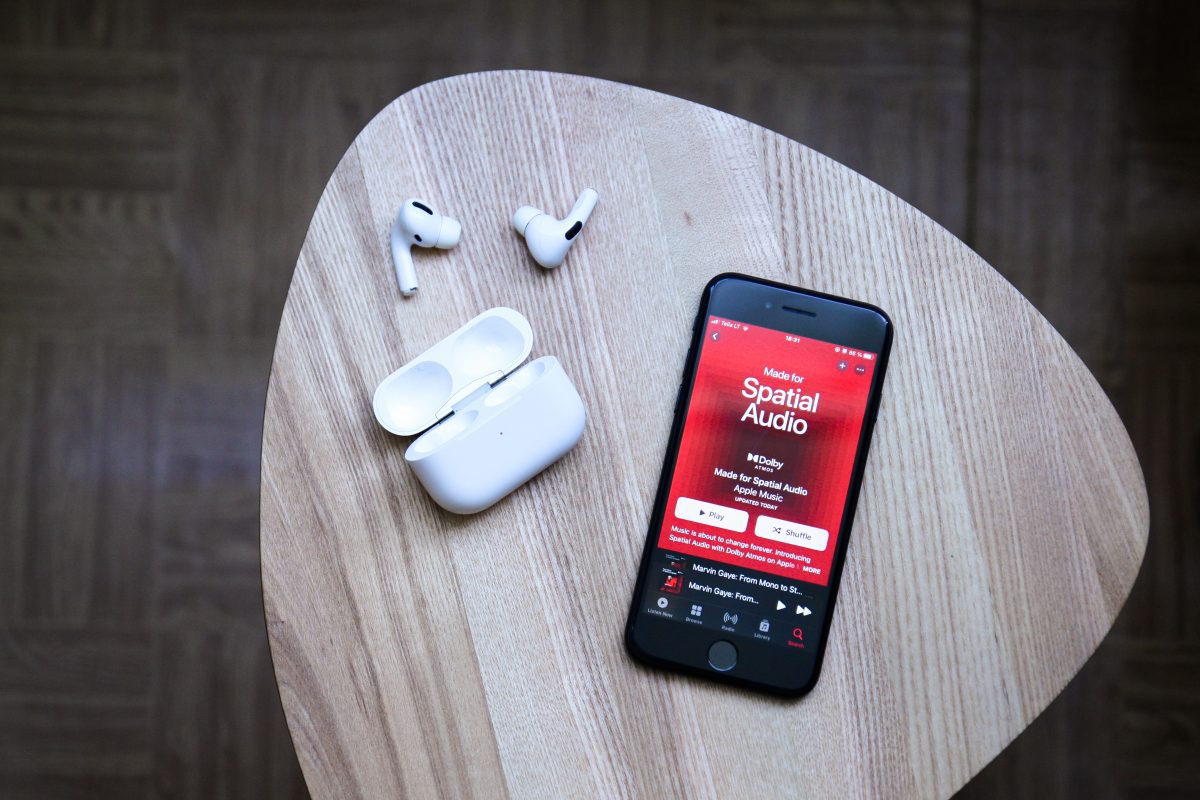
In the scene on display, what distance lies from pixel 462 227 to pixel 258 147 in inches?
20.9

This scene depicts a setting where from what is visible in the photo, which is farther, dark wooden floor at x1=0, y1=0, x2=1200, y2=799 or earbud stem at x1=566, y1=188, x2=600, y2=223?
dark wooden floor at x1=0, y1=0, x2=1200, y2=799

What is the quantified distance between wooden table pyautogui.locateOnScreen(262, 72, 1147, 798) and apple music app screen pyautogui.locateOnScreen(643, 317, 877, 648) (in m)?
0.02

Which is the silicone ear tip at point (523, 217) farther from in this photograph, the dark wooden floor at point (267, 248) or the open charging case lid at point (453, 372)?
the dark wooden floor at point (267, 248)

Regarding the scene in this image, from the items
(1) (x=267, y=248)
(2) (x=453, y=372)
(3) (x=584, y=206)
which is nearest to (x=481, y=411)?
(2) (x=453, y=372)

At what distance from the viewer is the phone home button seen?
0.63 meters

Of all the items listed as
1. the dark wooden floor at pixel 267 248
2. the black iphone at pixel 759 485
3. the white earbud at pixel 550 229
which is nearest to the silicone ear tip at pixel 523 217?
the white earbud at pixel 550 229

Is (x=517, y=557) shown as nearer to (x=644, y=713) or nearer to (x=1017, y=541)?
(x=644, y=713)

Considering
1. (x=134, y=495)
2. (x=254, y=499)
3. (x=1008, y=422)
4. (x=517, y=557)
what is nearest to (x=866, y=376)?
(x=1008, y=422)

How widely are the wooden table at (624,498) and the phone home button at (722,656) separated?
0.02m

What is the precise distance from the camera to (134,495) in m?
1.05

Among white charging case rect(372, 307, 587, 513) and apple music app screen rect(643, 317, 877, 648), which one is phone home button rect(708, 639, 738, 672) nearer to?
apple music app screen rect(643, 317, 877, 648)

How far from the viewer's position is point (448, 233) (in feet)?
2.06

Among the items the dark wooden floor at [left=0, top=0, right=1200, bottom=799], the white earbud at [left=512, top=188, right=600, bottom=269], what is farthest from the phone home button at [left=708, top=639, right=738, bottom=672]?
the dark wooden floor at [left=0, top=0, right=1200, bottom=799]

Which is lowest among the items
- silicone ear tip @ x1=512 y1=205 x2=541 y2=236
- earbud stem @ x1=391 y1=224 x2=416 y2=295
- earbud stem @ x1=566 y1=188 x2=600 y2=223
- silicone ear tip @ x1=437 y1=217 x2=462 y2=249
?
earbud stem @ x1=391 y1=224 x2=416 y2=295
